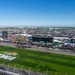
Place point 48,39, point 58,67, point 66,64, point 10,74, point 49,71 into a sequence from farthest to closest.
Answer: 1. point 48,39
2. point 66,64
3. point 58,67
4. point 49,71
5. point 10,74

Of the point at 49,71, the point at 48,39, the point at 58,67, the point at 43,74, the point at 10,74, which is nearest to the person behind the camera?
the point at 10,74

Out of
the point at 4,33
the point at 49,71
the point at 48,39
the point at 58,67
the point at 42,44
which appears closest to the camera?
the point at 49,71

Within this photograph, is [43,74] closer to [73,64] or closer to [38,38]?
[73,64]

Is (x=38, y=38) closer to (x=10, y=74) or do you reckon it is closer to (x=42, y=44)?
(x=42, y=44)

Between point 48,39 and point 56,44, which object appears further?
point 48,39

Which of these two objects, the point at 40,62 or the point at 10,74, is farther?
the point at 40,62

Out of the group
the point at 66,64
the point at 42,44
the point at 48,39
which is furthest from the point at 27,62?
the point at 48,39

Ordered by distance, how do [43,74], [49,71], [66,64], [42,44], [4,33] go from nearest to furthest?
1. [43,74]
2. [49,71]
3. [66,64]
4. [42,44]
5. [4,33]

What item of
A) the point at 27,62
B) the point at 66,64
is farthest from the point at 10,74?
the point at 66,64
